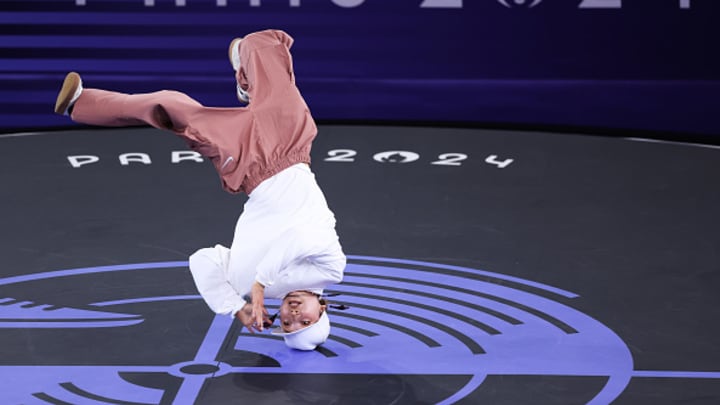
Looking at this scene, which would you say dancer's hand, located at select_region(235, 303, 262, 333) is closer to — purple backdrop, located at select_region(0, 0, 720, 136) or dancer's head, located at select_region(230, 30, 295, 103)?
dancer's head, located at select_region(230, 30, 295, 103)

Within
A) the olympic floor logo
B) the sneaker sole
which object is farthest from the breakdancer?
the olympic floor logo

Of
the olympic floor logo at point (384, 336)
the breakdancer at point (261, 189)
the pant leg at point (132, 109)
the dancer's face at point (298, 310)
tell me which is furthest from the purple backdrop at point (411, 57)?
the dancer's face at point (298, 310)

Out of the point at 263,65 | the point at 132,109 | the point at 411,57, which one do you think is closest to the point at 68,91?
the point at 132,109

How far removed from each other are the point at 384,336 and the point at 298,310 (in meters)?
0.51

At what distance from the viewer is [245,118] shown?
15.5 ft

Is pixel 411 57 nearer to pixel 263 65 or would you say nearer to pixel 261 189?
pixel 263 65

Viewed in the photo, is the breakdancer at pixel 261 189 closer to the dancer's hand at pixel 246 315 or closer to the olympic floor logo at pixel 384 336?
the dancer's hand at pixel 246 315

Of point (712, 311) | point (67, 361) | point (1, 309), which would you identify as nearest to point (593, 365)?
point (712, 311)

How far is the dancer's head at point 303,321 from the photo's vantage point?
4.57 metres

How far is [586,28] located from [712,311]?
4.22 meters

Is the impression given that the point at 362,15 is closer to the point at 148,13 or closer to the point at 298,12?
the point at 298,12

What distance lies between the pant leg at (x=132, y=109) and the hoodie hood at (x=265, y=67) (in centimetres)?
34

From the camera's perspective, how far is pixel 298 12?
9.21 m

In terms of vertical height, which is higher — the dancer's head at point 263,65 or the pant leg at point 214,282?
the dancer's head at point 263,65
